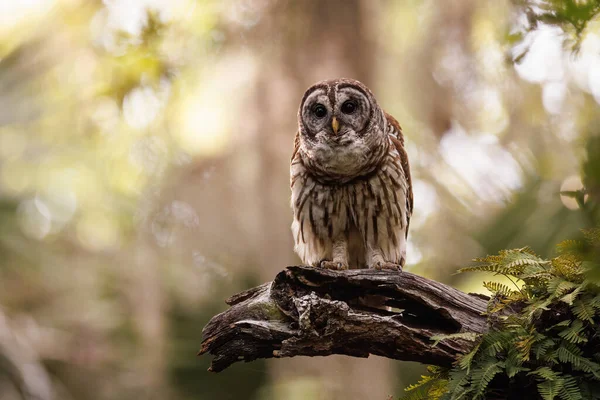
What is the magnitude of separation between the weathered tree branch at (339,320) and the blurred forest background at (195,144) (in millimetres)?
2890

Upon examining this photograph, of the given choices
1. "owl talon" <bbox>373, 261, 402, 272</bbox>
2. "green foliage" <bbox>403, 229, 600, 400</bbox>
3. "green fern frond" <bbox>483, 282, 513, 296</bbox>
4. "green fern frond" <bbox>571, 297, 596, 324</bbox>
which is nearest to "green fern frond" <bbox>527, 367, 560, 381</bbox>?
"green foliage" <bbox>403, 229, 600, 400</bbox>

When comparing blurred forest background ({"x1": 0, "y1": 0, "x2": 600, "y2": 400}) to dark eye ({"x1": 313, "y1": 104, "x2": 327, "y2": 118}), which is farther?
blurred forest background ({"x1": 0, "y1": 0, "x2": 600, "y2": 400})

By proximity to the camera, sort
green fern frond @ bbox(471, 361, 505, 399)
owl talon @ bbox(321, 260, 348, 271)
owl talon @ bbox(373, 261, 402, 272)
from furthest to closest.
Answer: owl talon @ bbox(321, 260, 348, 271) → owl talon @ bbox(373, 261, 402, 272) → green fern frond @ bbox(471, 361, 505, 399)

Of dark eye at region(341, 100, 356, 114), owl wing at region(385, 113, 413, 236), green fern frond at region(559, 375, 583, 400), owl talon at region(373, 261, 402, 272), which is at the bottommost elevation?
green fern frond at region(559, 375, 583, 400)

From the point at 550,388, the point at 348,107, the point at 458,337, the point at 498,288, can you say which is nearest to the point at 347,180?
the point at 348,107

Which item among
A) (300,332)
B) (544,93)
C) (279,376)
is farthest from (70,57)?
(300,332)

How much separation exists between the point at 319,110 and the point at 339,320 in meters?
1.66

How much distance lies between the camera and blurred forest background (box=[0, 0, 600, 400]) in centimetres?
630

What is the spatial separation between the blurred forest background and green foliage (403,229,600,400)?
116 inches

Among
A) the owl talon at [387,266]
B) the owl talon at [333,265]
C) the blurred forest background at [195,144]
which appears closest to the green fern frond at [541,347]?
the owl talon at [387,266]

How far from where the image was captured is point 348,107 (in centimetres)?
404

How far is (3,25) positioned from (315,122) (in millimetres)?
5110

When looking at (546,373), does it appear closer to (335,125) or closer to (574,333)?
(574,333)

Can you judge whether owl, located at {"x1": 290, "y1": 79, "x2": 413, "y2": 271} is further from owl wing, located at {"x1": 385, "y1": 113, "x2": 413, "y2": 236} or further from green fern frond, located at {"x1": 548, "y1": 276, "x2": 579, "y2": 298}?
green fern frond, located at {"x1": 548, "y1": 276, "x2": 579, "y2": 298}
